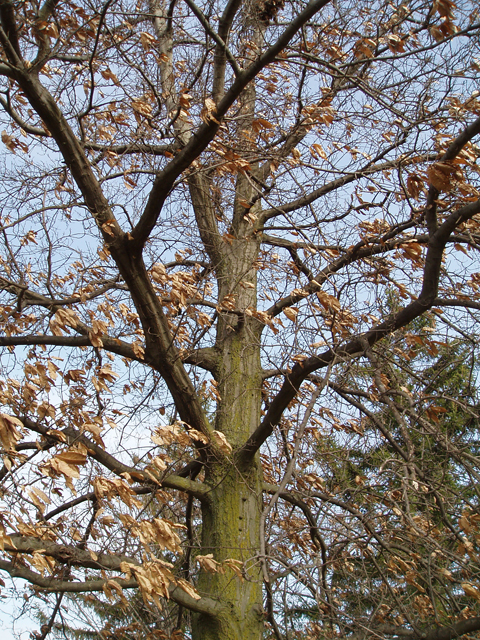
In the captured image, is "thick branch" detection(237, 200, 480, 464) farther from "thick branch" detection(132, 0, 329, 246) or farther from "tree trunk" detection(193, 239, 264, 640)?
"thick branch" detection(132, 0, 329, 246)

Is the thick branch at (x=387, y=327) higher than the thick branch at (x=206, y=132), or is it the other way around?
the thick branch at (x=206, y=132)

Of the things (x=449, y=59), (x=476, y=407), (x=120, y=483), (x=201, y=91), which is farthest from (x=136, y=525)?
(x=449, y=59)

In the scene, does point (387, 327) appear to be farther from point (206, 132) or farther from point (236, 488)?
point (236, 488)

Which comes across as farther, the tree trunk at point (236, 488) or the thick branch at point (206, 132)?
the tree trunk at point (236, 488)

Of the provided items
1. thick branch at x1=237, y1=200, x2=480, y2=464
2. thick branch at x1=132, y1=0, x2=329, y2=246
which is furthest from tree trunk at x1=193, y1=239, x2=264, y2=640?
thick branch at x1=132, y1=0, x2=329, y2=246

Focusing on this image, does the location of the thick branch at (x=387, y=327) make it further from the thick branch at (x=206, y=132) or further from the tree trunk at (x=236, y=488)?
the thick branch at (x=206, y=132)

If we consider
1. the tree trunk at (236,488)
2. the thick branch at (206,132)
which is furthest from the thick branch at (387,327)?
the thick branch at (206,132)

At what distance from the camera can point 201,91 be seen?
4.29m

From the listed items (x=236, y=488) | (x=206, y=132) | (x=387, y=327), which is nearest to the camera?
(x=206, y=132)

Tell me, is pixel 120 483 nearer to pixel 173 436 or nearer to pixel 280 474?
pixel 173 436

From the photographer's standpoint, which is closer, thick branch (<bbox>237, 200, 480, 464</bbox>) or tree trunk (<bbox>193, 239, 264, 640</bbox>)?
thick branch (<bbox>237, 200, 480, 464</bbox>)

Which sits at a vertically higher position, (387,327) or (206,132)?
(206,132)

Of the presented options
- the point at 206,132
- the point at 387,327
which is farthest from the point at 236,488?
the point at 206,132

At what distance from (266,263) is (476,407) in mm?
2525
